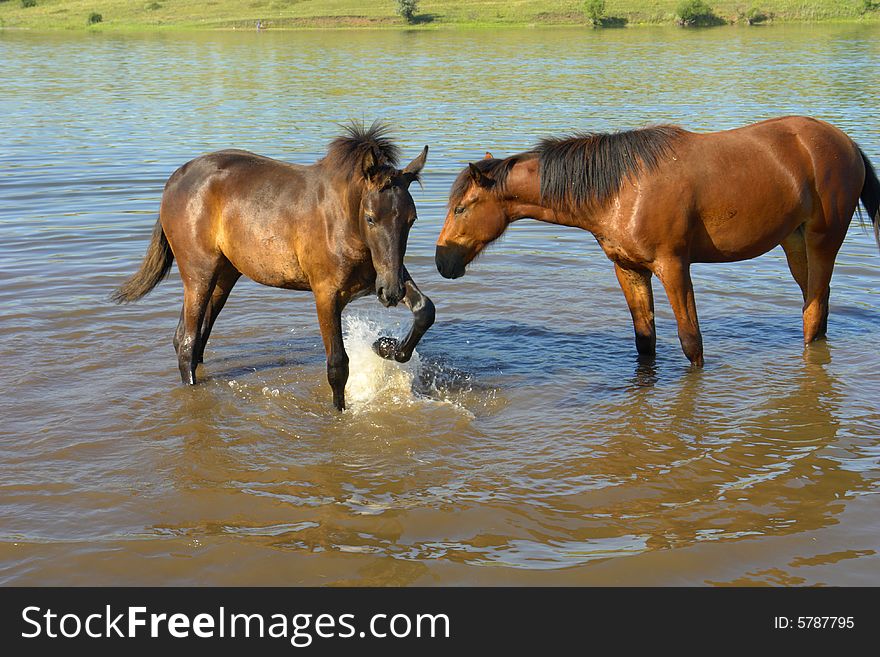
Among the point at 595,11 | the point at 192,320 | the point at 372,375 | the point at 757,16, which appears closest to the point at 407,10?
the point at 595,11

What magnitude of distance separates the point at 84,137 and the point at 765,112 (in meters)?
14.3

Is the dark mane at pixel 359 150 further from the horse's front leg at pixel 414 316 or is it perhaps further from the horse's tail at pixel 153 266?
the horse's tail at pixel 153 266

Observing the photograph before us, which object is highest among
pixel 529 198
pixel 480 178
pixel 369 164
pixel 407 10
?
pixel 407 10

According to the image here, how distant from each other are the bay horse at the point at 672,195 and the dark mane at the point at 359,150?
100 centimetres

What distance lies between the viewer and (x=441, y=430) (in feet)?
20.9

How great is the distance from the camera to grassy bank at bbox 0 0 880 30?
55781 millimetres

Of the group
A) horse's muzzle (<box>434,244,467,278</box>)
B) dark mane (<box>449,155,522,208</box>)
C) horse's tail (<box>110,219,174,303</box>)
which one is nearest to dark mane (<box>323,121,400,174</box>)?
dark mane (<box>449,155,522,208</box>)

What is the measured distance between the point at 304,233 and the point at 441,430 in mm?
1648

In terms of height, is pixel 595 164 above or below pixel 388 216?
above

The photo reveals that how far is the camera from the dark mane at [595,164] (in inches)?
275

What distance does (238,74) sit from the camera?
3241cm

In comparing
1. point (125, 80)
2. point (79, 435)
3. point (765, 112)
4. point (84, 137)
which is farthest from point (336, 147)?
point (125, 80)

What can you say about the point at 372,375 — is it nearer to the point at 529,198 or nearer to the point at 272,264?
the point at 272,264

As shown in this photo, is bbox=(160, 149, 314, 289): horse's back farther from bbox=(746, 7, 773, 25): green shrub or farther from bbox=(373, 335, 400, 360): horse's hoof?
bbox=(746, 7, 773, 25): green shrub
